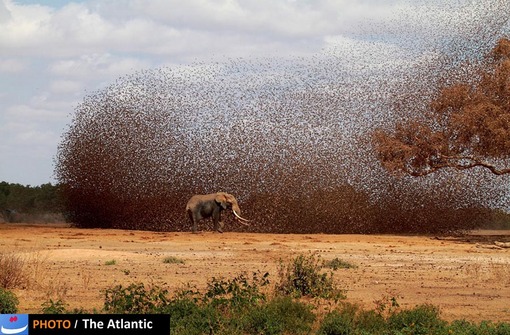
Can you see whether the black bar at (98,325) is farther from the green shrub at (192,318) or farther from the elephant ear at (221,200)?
the elephant ear at (221,200)

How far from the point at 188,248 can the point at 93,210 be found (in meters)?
14.6

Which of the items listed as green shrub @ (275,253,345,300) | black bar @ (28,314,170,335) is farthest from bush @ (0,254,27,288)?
black bar @ (28,314,170,335)

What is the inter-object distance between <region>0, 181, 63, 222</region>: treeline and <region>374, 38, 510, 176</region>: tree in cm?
2816

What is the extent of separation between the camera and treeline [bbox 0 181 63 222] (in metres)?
54.6

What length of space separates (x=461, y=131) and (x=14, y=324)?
2244 cm

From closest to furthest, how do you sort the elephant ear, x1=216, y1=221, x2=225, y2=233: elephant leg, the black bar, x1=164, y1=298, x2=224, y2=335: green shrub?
the black bar → x1=164, y1=298, x2=224, y2=335: green shrub → the elephant ear → x1=216, y1=221, x2=225, y2=233: elephant leg

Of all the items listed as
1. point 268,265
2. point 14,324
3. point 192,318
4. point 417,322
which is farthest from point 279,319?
point 268,265

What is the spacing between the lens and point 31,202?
5894cm

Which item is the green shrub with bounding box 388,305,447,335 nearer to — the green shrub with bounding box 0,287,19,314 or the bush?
the green shrub with bounding box 0,287,19,314

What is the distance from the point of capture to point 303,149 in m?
36.0

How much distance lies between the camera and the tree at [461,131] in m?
29.0

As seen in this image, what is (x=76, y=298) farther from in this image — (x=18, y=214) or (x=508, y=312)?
(x=18, y=214)

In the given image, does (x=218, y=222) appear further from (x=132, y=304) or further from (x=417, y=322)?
(x=417, y=322)

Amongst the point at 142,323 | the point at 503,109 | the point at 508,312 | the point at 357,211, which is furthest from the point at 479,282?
the point at 357,211
